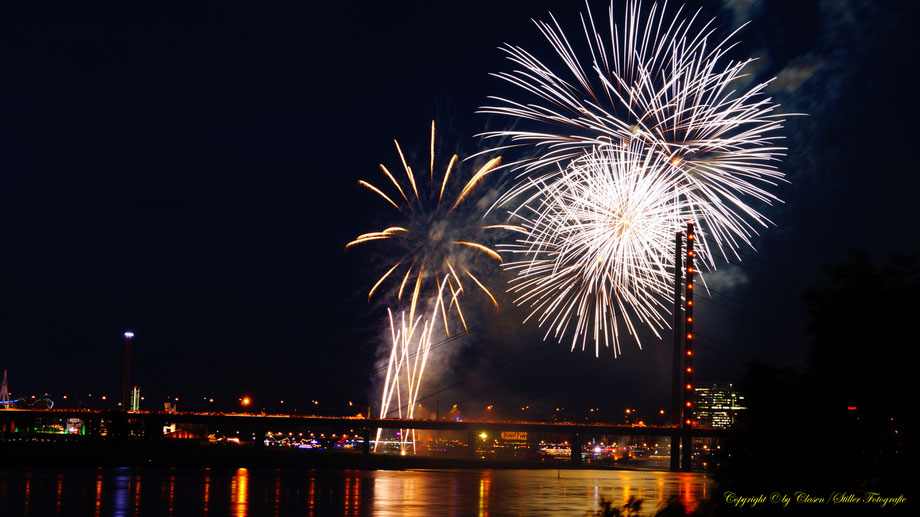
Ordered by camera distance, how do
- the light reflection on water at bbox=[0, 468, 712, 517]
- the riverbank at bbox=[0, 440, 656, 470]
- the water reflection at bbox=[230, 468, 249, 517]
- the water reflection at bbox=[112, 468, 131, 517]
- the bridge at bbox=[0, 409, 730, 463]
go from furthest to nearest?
the bridge at bbox=[0, 409, 730, 463] → the riverbank at bbox=[0, 440, 656, 470] → the light reflection on water at bbox=[0, 468, 712, 517] → the water reflection at bbox=[230, 468, 249, 517] → the water reflection at bbox=[112, 468, 131, 517]

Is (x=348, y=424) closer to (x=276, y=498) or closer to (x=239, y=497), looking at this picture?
(x=239, y=497)

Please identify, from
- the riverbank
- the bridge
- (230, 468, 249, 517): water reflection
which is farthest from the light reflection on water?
the bridge

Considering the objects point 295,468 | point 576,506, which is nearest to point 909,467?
point 576,506

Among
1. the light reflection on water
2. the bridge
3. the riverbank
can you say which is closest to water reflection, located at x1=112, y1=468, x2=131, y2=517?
the light reflection on water

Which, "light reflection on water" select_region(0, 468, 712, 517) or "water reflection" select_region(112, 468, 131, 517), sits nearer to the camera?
"water reflection" select_region(112, 468, 131, 517)

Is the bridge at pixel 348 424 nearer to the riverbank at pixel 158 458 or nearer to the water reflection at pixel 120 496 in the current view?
the riverbank at pixel 158 458

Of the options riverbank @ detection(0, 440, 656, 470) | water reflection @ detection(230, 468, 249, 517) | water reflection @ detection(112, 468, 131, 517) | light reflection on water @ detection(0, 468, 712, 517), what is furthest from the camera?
riverbank @ detection(0, 440, 656, 470)

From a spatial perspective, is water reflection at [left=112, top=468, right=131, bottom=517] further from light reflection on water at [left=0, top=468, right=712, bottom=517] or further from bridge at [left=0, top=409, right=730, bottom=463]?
bridge at [left=0, top=409, right=730, bottom=463]

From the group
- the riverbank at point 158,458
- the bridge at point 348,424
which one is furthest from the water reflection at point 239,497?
the bridge at point 348,424

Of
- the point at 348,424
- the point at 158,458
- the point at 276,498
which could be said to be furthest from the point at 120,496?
the point at 348,424

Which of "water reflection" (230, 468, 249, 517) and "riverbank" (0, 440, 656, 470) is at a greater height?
"water reflection" (230, 468, 249, 517)

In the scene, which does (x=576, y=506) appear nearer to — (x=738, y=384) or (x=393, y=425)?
(x=738, y=384)

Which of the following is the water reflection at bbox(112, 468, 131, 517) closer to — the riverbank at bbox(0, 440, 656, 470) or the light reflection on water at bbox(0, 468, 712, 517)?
the light reflection on water at bbox(0, 468, 712, 517)
